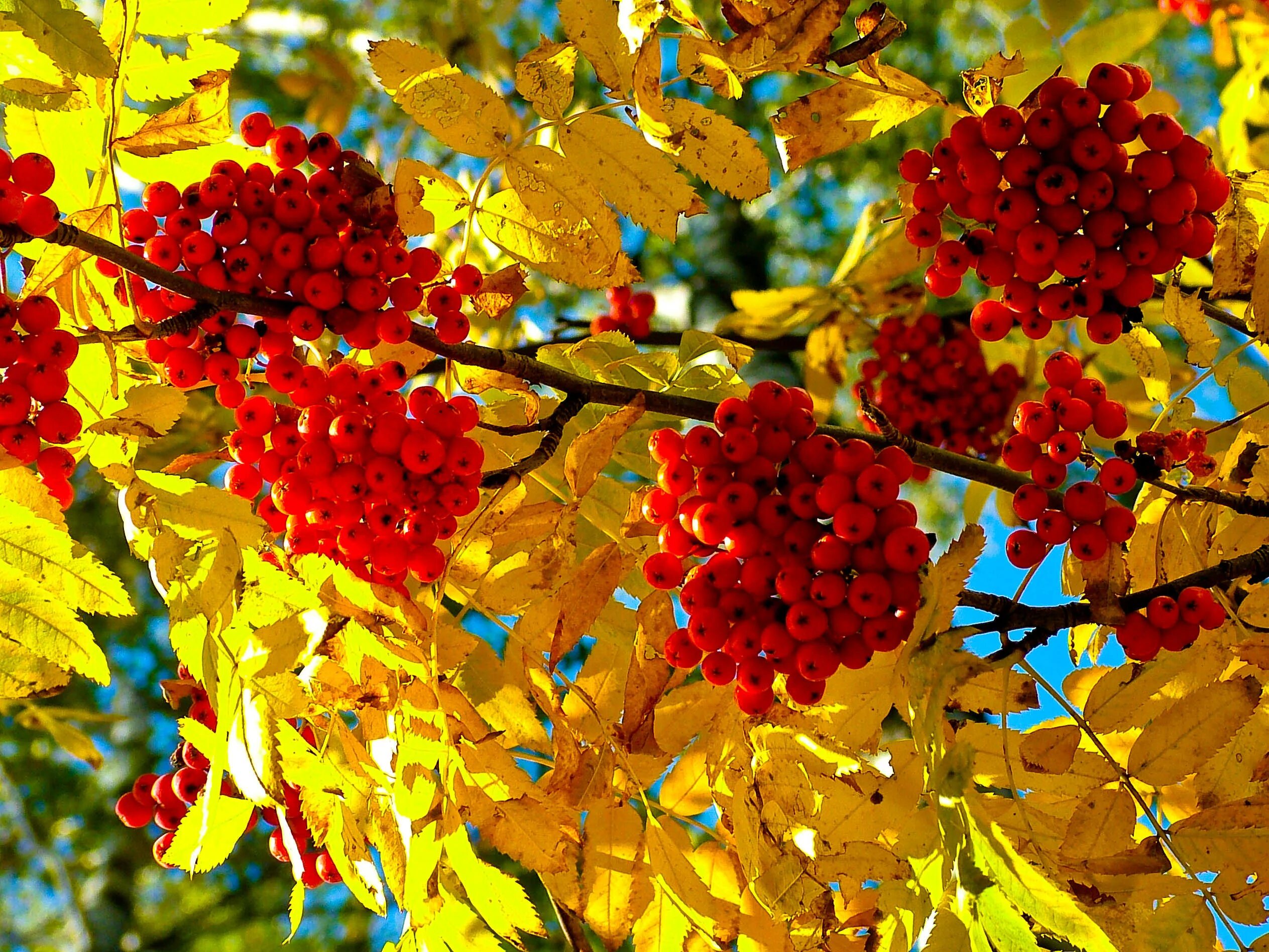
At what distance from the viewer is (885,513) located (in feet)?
4.95

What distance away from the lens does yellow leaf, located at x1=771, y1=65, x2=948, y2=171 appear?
1763 millimetres

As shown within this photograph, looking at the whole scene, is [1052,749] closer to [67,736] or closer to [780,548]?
[780,548]

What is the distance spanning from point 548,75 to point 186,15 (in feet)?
2.11

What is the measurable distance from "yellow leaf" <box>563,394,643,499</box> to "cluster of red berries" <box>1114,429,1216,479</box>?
2.98 feet

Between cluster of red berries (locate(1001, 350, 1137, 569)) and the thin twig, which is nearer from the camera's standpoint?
the thin twig

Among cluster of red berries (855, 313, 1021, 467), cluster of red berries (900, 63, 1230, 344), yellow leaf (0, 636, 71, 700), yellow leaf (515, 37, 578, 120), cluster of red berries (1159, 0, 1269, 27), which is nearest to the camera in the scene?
yellow leaf (0, 636, 71, 700)

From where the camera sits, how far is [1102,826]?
5.11 ft

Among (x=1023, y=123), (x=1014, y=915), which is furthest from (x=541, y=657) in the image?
(x=1023, y=123)

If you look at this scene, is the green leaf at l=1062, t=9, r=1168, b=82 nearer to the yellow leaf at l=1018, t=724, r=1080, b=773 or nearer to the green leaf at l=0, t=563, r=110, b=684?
the yellow leaf at l=1018, t=724, r=1080, b=773

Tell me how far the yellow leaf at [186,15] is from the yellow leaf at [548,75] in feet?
1.67

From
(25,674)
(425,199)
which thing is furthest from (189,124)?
(25,674)

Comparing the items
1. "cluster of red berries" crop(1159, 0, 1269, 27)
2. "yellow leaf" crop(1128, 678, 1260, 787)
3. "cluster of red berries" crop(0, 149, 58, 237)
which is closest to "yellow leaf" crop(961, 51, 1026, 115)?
"yellow leaf" crop(1128, 678, 1260, 787)

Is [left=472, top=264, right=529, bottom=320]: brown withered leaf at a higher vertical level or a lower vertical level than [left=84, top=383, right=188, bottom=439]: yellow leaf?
higher

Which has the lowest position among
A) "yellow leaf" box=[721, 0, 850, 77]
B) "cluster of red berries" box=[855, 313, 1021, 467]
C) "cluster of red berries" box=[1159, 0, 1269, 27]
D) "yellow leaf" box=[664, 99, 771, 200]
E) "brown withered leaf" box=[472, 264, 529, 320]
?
"brown withered leaf" box=[472, 264, 529, 320]
